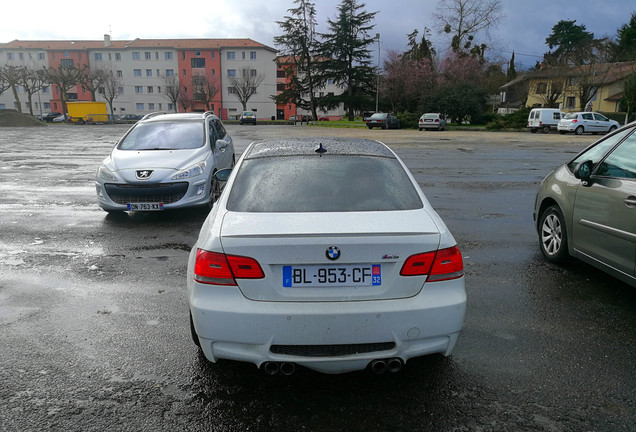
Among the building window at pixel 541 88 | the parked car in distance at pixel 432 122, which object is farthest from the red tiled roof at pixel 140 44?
the parked car in distance at pixel 432 122

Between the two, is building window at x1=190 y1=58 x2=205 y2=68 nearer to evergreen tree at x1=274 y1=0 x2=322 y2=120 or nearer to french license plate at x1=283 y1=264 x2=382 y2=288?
evergreen tree at x1=274 y1=0 x2=322 y2=120

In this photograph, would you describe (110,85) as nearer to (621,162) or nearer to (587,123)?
(587,123)

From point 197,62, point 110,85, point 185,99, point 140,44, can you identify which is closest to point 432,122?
point 185,99

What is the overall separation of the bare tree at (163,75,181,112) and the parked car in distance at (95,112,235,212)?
8388 cm

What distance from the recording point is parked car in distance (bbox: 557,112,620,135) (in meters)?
36.8

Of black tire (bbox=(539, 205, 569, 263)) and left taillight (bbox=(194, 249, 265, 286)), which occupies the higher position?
left taillight (bbox=(194, 249, 265, 286))

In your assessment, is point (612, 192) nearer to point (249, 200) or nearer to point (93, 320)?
point (249, 200)

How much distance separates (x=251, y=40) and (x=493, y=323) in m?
97.9

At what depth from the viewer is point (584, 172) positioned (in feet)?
15.5

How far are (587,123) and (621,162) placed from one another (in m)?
37.2

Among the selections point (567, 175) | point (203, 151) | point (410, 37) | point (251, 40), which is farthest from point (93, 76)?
point (567, 175)

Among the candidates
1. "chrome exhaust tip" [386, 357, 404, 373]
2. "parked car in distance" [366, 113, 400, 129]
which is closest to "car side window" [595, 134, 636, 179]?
"chrome exhaust tip" [386, 357, 404, 373]

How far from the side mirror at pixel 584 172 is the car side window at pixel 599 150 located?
15 centimetres

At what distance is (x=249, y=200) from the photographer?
327 cm
